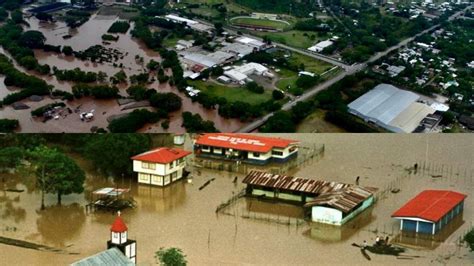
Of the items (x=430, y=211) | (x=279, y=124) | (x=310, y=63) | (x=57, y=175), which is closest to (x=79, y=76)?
(x=279, y=124)

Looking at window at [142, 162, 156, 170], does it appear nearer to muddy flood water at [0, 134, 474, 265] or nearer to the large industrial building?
muddy flood water at [0, 134, 474, 265]

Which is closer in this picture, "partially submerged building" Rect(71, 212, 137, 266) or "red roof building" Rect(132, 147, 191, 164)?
"partially submerged building" Rect(71, 212, 137, 266)

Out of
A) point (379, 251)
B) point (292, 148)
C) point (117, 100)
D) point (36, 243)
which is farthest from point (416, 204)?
point (117, 100)

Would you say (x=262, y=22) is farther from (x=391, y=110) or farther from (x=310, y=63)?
(x=391, y=110)

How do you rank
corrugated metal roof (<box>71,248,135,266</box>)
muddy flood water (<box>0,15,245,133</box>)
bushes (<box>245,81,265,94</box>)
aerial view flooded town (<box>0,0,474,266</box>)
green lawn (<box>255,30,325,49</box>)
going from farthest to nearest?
green lawn (<box>255,30,325,49</box>)
bushes (<box>245,81,265,94</box>)
muddy flood water (<box>0,15,245,133</box>)
aerial view flooded town (<box>0,0,474,266</box>)
corrugated metal roof (<box>71,248,135,266</box>)

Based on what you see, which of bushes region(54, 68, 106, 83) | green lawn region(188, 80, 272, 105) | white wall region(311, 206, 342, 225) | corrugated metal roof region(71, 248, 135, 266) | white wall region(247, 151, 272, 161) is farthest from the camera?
bushes region(54, 68, 106, 83)

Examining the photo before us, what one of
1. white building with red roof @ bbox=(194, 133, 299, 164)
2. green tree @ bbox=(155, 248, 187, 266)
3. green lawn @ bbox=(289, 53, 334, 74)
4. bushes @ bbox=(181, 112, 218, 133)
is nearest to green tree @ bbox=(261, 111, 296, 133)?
white building with red roof @ bbox=(194, 133, 299, 164)
